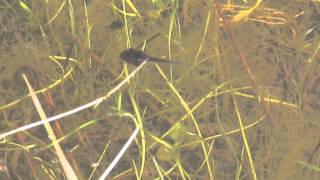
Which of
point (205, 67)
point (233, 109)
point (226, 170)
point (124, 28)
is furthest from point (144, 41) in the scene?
point (226, 170)

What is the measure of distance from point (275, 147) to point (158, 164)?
33cm

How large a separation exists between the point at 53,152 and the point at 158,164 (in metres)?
0.30

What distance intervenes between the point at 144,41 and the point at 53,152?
403mm

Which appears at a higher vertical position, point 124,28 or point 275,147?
point 124,28

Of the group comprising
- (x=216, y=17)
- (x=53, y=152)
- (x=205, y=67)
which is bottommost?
(x=53, y=152)

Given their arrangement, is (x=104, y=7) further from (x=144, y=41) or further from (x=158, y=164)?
(x=158, y=164)

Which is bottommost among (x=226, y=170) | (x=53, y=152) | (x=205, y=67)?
(x=226, y=170)

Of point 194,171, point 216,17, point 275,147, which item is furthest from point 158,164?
point 216,17

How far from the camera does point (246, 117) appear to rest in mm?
1202

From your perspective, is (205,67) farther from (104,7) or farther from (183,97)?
(104,7)

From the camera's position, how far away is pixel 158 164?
46.7 inches

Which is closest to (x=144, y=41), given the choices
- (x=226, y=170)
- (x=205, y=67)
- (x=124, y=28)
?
(x=124, y=28)

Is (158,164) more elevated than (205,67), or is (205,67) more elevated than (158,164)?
(205,67)

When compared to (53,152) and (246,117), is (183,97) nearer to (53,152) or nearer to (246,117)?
(246,117)
